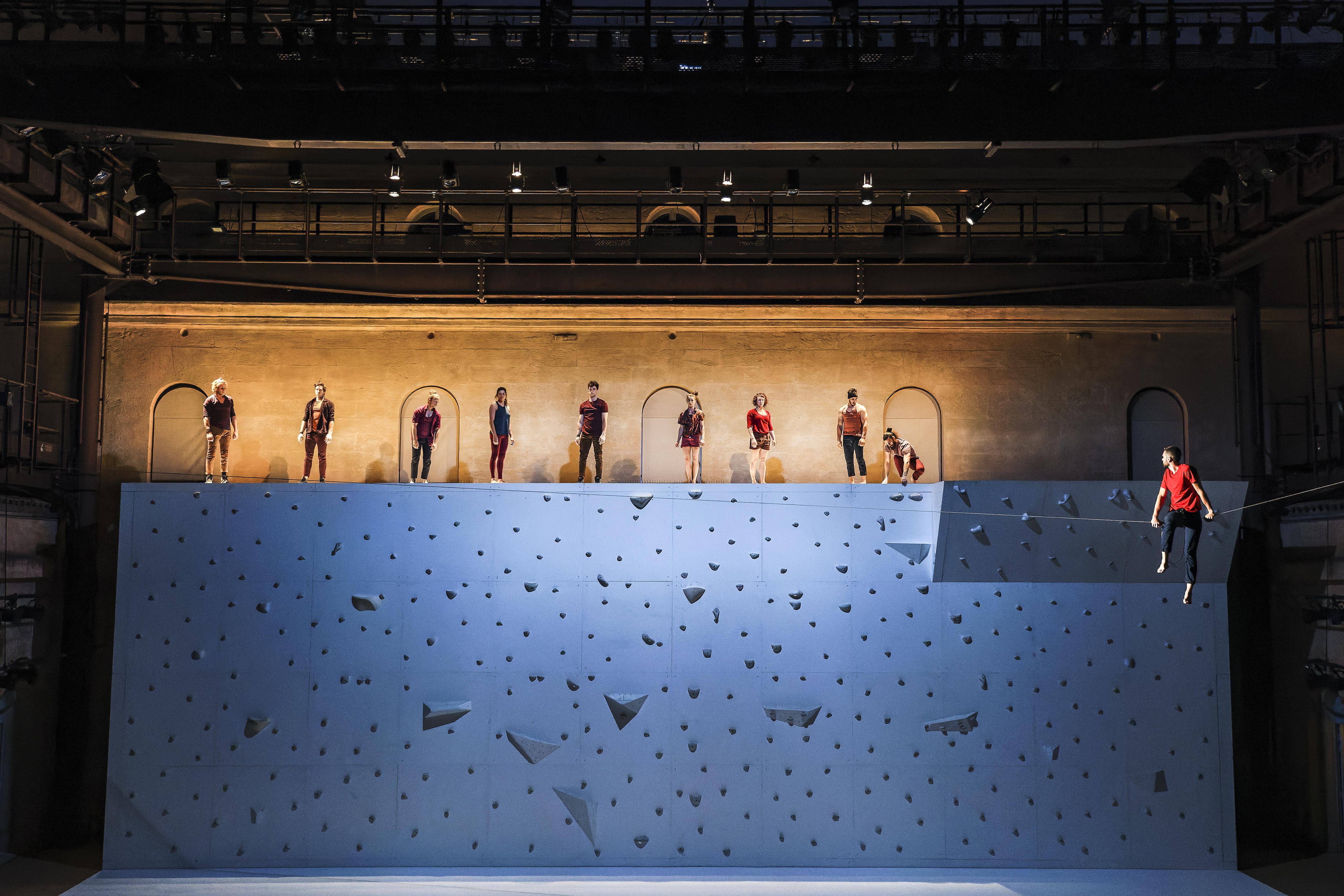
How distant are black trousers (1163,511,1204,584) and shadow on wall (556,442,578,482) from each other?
948 cm

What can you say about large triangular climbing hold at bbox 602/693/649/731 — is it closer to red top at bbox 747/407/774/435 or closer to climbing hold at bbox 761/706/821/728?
climbing hold at bbox 761/706/821/728

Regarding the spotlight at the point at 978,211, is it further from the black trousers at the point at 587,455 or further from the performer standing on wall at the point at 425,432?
the performer standing on wall at the point at 425,432

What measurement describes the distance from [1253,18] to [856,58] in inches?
217

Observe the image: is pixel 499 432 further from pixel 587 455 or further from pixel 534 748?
pixel 534 748

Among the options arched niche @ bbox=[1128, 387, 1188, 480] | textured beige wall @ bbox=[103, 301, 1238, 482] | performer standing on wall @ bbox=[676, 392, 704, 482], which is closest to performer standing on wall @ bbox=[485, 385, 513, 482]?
textured beige wall @ bbox=[103, 301, 1238, 482]

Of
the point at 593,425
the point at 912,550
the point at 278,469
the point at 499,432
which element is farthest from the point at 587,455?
the point at 278,469

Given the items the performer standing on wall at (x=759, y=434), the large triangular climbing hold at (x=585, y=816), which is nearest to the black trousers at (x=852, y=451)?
the performer standing on wall at (x=759, y=434)

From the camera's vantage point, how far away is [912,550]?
13.3 metres

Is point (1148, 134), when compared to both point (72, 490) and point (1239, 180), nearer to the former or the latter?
point (1239, 180)

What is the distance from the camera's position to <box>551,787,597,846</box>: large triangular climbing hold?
42.4 ft

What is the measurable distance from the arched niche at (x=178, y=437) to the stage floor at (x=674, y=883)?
6665 millimetres

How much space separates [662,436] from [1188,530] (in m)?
8.95

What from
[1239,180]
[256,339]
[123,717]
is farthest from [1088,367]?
[123,717]

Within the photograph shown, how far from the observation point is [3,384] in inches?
569
